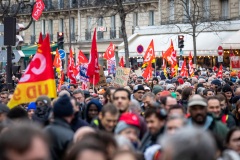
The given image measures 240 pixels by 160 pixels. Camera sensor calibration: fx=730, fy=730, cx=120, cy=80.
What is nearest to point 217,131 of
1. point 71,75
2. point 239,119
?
point 239,119

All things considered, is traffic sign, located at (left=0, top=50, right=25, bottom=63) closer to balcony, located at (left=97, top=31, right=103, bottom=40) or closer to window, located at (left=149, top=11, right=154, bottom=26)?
window, located at (left=149, top=11, right=154, bottom=26)

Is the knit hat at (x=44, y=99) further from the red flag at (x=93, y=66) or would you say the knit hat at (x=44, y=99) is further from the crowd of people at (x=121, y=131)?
the red flag at (x=93, y=66)

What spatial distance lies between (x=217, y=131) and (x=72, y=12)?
180 ft

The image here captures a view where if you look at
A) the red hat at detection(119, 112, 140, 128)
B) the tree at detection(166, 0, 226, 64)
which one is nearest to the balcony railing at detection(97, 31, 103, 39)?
the tree at detection(166, 0, 226, 64)

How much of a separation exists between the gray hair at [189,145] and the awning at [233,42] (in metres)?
37.8

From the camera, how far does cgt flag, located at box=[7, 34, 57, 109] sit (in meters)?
10.5

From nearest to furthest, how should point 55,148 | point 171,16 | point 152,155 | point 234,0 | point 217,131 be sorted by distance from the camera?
1. point 152,155
2. point 55,148
3. point 217,131
4. point 234,0
5. point 171,16

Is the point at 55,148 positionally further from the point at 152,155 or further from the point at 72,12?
the point at 72,12

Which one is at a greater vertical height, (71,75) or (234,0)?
(234,0)

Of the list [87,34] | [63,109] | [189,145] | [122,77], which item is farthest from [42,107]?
[87,34]

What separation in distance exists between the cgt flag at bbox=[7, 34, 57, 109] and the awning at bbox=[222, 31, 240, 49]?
30733 millimetres

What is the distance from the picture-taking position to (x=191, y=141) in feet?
11.6

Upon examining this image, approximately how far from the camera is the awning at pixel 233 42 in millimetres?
41125

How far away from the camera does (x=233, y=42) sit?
41688 millimetres
